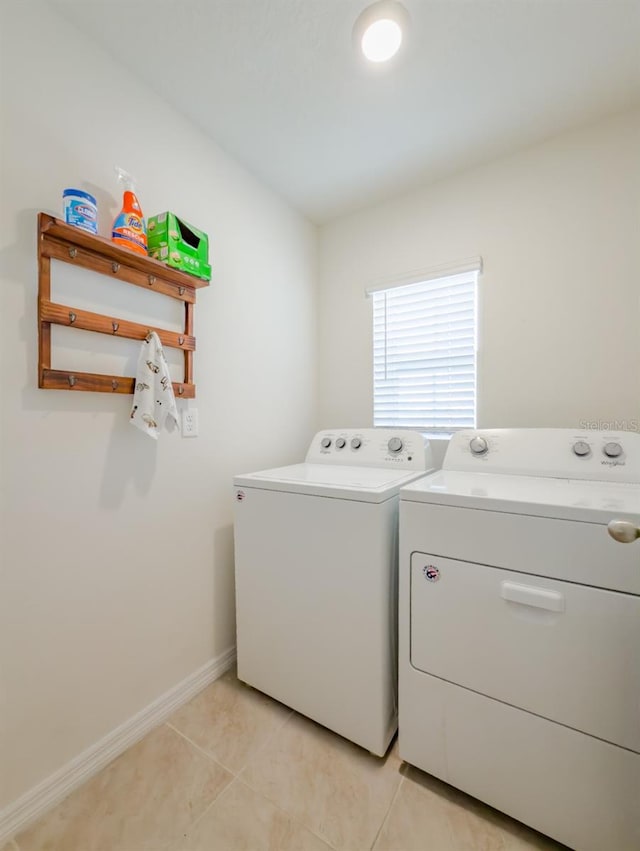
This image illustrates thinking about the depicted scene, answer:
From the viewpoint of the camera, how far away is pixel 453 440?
1.59 m

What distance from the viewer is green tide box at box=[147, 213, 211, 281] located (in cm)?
130

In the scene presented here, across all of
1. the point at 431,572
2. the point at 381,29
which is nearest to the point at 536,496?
the point at 431,572

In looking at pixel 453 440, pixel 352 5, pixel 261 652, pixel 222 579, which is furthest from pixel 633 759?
pixel 352 5

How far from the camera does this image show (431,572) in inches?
42.9

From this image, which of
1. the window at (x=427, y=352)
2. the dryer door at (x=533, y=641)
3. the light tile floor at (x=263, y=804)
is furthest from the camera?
the window at (x=427, y=352)

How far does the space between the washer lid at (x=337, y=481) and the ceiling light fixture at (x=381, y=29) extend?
1453 mm

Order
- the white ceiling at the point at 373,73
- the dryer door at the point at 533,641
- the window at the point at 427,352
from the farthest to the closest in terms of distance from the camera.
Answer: the window at the point at 427,352 < the white ceiling at the point at 373,73 < the dryer door at the point at 533,641

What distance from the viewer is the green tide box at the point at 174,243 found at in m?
1.30

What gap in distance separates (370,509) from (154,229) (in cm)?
126

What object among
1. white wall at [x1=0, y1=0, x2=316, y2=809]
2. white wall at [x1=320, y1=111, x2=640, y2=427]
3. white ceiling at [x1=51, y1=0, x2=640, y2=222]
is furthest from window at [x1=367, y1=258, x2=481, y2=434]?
white wall at [x1=0, y1=0, x2=316, y2=809]

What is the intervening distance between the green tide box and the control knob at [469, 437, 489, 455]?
4.28 ft

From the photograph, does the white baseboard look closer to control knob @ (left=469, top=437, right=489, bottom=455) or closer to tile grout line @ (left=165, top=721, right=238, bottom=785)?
Result: tile grout line @ (left=165, top=721, right=238, bottom=785)

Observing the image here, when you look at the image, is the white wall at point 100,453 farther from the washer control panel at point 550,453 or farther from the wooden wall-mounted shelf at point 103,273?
the washer control panel at point 550,453

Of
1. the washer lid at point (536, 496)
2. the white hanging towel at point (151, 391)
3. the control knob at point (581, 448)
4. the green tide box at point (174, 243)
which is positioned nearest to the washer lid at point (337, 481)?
the washer lid at point (536, 496)
